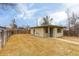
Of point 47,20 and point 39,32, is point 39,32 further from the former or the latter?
point 47,20

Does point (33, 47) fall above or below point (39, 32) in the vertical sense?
below

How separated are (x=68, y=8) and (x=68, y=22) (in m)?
0.15

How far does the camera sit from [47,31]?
2.49 metres

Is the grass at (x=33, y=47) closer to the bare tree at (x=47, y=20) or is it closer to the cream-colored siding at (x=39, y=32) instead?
the cream-colored siding at (x=39, y=32)

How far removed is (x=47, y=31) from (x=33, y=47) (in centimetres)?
24

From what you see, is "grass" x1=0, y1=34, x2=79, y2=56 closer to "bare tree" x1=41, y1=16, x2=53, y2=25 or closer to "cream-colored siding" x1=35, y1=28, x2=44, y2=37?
"cream-colored siding" x1=35, y1=28, x2=44, y2=37

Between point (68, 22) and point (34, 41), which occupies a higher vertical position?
point (68, 22)

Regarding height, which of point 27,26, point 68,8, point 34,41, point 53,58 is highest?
point 68,8

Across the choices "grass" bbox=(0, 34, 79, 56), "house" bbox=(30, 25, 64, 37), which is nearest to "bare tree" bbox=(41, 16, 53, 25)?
"house" bbox=(30, 25, 64, 37)

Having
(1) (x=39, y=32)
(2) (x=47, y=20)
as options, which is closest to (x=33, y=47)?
(1) (x=39, y=32)

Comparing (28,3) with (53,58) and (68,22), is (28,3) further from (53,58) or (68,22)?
(53,58)

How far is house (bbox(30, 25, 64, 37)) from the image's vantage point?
2.48 m

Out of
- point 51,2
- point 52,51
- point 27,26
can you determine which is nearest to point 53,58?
point 52,51

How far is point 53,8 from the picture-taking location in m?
2.49
